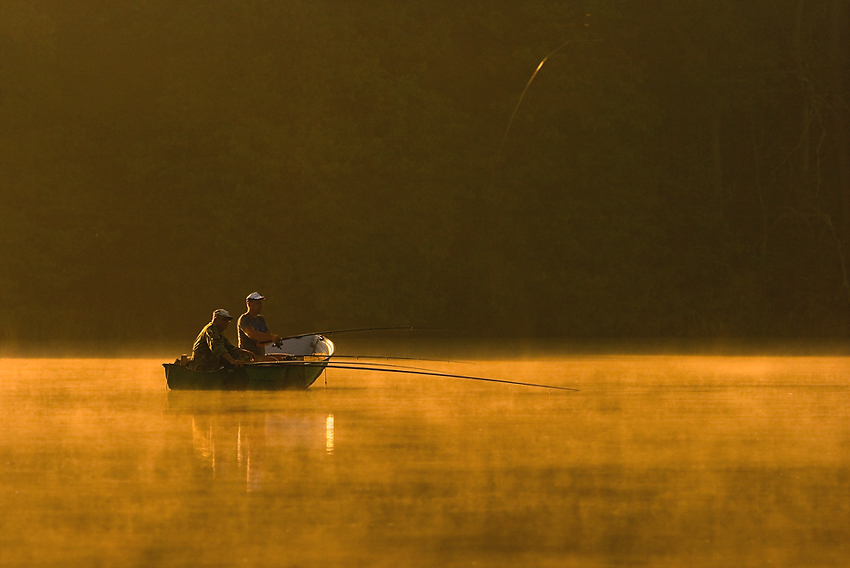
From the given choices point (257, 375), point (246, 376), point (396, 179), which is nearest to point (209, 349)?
point (246, 376)

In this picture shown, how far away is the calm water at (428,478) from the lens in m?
5.19

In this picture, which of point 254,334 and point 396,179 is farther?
point 396,179

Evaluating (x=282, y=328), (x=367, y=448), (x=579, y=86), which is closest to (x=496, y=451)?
(x=367, y=448)

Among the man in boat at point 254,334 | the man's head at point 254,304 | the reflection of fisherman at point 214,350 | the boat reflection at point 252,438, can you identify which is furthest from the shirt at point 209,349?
the man's head at point 254,304

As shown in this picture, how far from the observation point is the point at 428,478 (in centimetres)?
710

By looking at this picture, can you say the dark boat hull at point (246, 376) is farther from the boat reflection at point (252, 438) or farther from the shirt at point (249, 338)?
the shirt at point (249, 338)

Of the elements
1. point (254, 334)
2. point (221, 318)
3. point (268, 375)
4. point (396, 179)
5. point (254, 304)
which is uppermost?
point (396, 179)

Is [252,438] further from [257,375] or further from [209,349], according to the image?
[257,375]

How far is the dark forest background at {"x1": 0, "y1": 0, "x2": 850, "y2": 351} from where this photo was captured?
23.6 meters

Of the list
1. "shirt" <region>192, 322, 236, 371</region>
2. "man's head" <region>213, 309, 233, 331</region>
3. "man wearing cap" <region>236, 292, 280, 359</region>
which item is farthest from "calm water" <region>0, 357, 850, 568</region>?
"man's head" <region>213, 309, 233, 331</region>

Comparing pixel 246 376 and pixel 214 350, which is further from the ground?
pixel 214 350

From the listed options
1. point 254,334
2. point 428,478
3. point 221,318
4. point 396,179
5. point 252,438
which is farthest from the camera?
point 396,179

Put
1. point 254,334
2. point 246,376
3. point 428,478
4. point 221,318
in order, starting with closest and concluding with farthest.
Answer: point 428,478 → point 221,318 → point 246,376 → point 254,334

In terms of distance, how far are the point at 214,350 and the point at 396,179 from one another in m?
12.1
